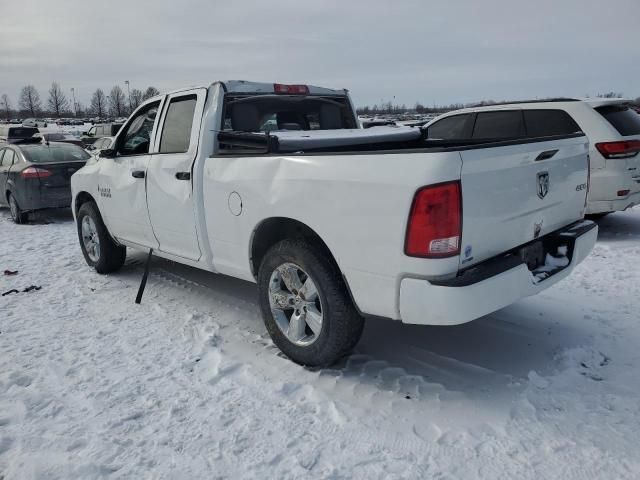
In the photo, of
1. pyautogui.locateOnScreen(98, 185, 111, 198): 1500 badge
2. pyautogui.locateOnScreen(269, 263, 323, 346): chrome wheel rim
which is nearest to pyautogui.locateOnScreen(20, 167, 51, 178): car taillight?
pyautogui.locateOnScreen(98, 185, 111, 198): 1500 badge

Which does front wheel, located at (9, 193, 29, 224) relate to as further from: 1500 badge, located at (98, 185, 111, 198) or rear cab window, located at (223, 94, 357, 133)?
rear cab window, located at (223, 94, 357, 133)

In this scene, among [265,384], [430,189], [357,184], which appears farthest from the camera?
[265,384]

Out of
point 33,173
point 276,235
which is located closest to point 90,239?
point 276,235

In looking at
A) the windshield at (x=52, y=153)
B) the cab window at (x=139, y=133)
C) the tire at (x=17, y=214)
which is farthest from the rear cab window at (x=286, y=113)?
the tire at (x=17, y=214)

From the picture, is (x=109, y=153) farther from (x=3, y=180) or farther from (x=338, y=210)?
(x=3, y=180)

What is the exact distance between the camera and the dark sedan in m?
9.74

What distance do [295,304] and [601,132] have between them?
17.0 ft

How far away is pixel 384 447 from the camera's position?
2.72 m

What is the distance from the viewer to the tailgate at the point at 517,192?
111 inches

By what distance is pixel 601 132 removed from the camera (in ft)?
21.7

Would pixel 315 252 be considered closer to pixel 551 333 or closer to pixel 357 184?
pixel 357 184

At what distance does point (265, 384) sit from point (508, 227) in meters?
1.83

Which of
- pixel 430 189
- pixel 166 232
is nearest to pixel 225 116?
pixel 166 232

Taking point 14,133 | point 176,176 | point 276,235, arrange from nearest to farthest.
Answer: point 276,235 < point 176,176 < point 14,133
